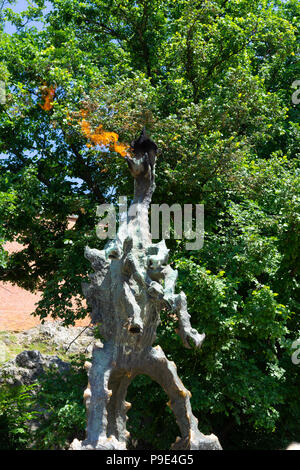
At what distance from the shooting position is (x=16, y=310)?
19156 mm

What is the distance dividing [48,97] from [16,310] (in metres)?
9.77

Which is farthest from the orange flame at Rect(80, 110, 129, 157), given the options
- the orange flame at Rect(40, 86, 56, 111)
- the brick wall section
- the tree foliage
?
the brick wall section

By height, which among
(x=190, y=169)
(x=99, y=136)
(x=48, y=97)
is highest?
(x=48, y=97)

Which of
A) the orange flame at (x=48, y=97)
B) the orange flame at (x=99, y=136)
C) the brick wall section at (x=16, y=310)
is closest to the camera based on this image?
the orange flame at (x=99, y=136)

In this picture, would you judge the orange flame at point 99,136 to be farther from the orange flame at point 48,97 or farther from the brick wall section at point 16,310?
the brick wall section at point 16,310

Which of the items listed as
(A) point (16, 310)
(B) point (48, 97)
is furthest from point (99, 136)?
(A) point (16, 310)

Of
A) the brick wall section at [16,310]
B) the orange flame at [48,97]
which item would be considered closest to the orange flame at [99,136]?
the orange flame at [48,97]

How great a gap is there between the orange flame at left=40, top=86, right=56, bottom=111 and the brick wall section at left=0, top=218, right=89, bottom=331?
726 cm

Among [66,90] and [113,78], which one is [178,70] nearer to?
[113,78]

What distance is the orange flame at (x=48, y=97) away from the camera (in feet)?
41.2

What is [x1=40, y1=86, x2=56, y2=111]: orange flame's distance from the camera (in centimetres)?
1255

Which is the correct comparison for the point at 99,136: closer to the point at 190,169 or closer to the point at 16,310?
the point at 190,169

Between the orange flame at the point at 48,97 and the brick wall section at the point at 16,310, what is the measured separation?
726cm

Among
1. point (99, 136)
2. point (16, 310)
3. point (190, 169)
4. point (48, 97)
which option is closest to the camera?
point (190, 169)
